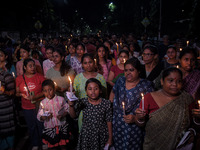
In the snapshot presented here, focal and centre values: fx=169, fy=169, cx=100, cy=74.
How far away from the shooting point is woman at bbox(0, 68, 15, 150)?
3564 mm

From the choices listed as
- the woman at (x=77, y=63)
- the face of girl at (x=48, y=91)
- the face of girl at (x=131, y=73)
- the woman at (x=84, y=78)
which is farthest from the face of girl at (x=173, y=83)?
the woman at (x=77, y=63)

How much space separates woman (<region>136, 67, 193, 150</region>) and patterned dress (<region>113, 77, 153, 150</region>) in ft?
1.04

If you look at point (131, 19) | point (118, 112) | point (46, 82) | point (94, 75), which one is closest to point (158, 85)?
point (118, 112)

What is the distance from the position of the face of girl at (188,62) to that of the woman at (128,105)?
1.09 metres

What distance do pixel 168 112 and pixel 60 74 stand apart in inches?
109

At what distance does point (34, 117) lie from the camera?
3928mm

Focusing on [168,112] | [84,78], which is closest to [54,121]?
[84,78]

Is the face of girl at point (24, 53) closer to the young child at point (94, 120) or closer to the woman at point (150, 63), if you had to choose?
the young child at point (94, 120)

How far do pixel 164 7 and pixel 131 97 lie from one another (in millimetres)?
24104

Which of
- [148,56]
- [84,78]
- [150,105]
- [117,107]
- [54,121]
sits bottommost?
[54,121]

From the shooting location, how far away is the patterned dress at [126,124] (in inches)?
112

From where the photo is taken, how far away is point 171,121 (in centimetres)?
244

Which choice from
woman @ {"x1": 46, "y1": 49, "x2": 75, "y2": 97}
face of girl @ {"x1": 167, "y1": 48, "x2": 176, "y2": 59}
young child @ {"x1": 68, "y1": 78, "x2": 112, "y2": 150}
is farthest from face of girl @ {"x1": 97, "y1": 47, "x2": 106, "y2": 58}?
young child @ {"x1": 68, "y1": 78, "x2": 112, "y2": 150}

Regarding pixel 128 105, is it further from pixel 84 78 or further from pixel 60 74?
pixel 60 74
